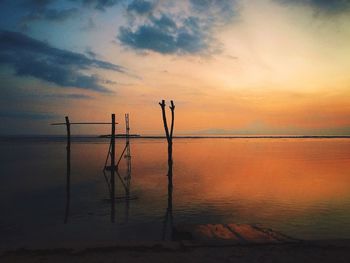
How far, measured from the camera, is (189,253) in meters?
7.51

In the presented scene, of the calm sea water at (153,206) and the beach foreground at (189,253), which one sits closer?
the beach foreground at (189,253)

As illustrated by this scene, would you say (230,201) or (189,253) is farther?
(230,201)

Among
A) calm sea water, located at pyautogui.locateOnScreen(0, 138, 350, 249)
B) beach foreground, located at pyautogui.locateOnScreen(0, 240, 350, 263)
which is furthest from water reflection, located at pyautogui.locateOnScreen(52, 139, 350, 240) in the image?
beach foreground, located at pyautogui.locateOnScreen(0, 240, 350, 263)

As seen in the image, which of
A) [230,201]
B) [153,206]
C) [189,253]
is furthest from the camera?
[230,201]

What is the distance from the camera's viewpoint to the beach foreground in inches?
282

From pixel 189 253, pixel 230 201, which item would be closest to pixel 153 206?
pixel 230 201

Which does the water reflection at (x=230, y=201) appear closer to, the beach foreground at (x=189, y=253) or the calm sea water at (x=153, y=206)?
the calm sea water at (x=153, y=206)

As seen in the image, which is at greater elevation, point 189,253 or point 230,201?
point 189,253

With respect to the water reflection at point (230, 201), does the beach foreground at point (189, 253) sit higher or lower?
higher

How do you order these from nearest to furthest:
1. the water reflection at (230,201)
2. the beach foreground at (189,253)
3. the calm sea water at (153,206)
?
the beach foreground at (189,253) < the calm sea water at (153,206) < the water reflection at (230,201)

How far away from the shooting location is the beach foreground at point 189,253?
7156 mm

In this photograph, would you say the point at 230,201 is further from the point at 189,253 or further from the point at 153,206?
the point at 189,253

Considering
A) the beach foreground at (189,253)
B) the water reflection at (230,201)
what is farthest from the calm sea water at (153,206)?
the beach foreground at (189,253)

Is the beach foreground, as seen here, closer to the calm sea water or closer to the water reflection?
the calm sea water
